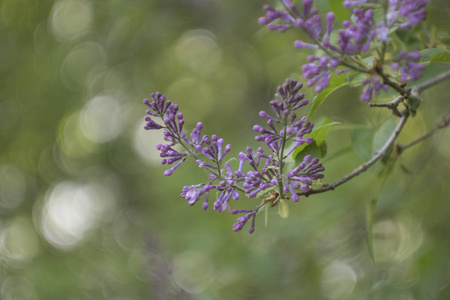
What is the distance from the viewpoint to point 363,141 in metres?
1.64

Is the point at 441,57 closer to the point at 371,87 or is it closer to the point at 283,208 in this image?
the point at 371,87

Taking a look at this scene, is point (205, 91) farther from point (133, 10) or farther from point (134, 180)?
point (133, 10)

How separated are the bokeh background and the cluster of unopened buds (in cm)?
45

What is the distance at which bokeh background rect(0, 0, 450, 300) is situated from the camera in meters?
3.04

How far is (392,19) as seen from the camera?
3.26ft

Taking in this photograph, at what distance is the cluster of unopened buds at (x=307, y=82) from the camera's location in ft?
3.26

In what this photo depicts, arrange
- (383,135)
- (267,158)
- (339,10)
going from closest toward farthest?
1. (267,158)
2. (383,135)
3. (339,10)

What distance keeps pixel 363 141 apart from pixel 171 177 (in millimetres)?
3422

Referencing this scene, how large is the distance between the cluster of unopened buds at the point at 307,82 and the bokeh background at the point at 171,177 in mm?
451

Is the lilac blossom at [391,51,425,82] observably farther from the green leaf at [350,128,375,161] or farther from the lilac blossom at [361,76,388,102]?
the green leaf at [350,128,375,161]

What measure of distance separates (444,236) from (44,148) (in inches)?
192

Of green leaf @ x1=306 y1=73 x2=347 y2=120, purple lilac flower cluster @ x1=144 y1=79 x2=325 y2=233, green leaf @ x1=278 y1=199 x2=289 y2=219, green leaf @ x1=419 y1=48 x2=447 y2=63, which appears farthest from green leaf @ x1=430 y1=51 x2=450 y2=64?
green leaf @ x1=278 y1=199 x2=289 y2=219

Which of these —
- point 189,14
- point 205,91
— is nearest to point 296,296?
point 189,14

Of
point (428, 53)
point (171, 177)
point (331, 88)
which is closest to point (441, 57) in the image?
point (428, 53)
